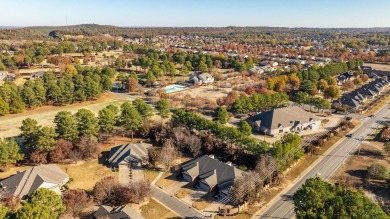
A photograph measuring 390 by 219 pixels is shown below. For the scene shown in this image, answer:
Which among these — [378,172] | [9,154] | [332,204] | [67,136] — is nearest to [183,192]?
[332,204]

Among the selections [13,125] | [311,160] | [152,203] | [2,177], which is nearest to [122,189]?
[152,203]

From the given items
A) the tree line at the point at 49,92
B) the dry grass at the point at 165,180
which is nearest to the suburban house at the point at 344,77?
the tree line at the point at 49,92

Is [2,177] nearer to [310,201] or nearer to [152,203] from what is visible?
[152,203]

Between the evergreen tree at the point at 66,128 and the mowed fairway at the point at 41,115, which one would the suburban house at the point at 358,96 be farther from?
the evergreen tree at the point at 66,128

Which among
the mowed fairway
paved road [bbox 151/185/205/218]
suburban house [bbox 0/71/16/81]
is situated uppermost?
suburban house [bbox 0/71/16/81]

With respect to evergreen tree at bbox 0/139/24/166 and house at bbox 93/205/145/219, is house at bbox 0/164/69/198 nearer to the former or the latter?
evergreen tree at bbox 0/139/24/166

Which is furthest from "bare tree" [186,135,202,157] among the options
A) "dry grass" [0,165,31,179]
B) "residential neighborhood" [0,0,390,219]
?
"dry grass" [0,165,31,179]
